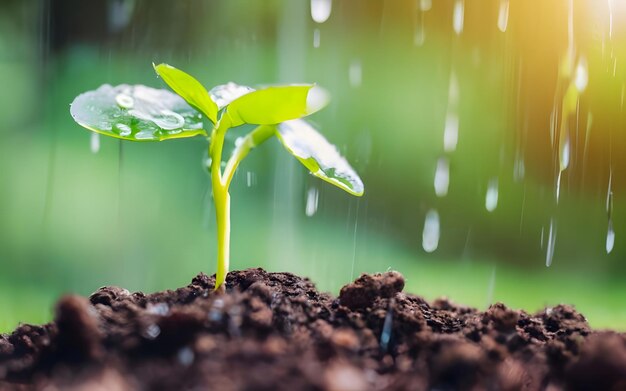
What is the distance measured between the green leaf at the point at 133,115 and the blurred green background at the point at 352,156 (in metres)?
0.58

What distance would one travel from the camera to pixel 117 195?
54.5 inches

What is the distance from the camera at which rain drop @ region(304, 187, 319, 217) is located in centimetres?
126

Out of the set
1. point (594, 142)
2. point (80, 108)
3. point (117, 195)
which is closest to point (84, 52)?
point (117, 195)

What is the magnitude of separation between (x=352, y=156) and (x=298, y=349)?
2.99 ft

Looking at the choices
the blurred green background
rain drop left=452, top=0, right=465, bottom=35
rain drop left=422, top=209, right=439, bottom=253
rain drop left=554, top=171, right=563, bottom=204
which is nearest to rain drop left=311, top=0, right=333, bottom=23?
the blurred green background

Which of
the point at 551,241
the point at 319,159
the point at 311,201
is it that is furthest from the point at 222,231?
the point at 551,241

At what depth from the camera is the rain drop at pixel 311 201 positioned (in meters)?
1.26

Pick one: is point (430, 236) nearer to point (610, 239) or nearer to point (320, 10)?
point (610, 239)

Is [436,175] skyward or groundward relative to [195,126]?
groundward

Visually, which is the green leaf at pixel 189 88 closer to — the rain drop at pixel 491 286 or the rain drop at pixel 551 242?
the rain drop at pixel 491 286

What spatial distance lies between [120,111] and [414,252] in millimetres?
801

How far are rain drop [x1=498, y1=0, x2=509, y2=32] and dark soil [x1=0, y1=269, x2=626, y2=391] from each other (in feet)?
2.67

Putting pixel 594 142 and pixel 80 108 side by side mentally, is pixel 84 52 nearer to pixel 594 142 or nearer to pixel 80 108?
pixel 80 108

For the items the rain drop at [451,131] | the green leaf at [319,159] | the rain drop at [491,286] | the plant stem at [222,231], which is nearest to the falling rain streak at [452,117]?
the rain drop at [451,131]
